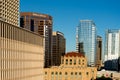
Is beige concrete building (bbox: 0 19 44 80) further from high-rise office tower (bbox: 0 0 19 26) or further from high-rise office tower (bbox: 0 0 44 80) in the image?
high-rise office tower (bbox: 0 0 19 26)

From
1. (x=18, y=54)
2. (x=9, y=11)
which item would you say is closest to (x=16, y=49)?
(x=18, y=54)

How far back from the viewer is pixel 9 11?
448 feet

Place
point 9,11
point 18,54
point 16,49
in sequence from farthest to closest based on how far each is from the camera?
point 9,11, point 18,54, point 16,49

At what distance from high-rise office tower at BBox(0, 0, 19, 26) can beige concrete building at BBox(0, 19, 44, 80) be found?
498 inches

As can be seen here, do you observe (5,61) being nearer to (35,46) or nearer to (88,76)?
(35,46)

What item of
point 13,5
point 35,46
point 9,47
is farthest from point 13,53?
point 13,5

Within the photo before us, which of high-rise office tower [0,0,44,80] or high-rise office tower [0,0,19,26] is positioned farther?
high-rise office tower [0,0,19,26]

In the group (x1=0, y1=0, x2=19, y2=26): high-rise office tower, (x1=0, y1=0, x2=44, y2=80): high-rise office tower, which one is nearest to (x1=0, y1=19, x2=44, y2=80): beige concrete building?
(x1=0, y1=0, x2=44, y2=80): high-rise office tower

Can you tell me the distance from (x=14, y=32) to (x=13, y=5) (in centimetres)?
4025

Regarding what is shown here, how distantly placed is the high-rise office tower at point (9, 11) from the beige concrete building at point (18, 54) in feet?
41.5

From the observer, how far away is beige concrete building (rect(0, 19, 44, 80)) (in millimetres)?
94775

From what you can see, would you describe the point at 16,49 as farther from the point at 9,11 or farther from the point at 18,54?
the point at 9,11

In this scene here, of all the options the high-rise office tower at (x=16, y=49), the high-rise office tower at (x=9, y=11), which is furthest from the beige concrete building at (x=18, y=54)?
the high-rise office tower at (x=9, y=11)

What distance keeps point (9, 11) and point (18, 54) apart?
33620 mm
